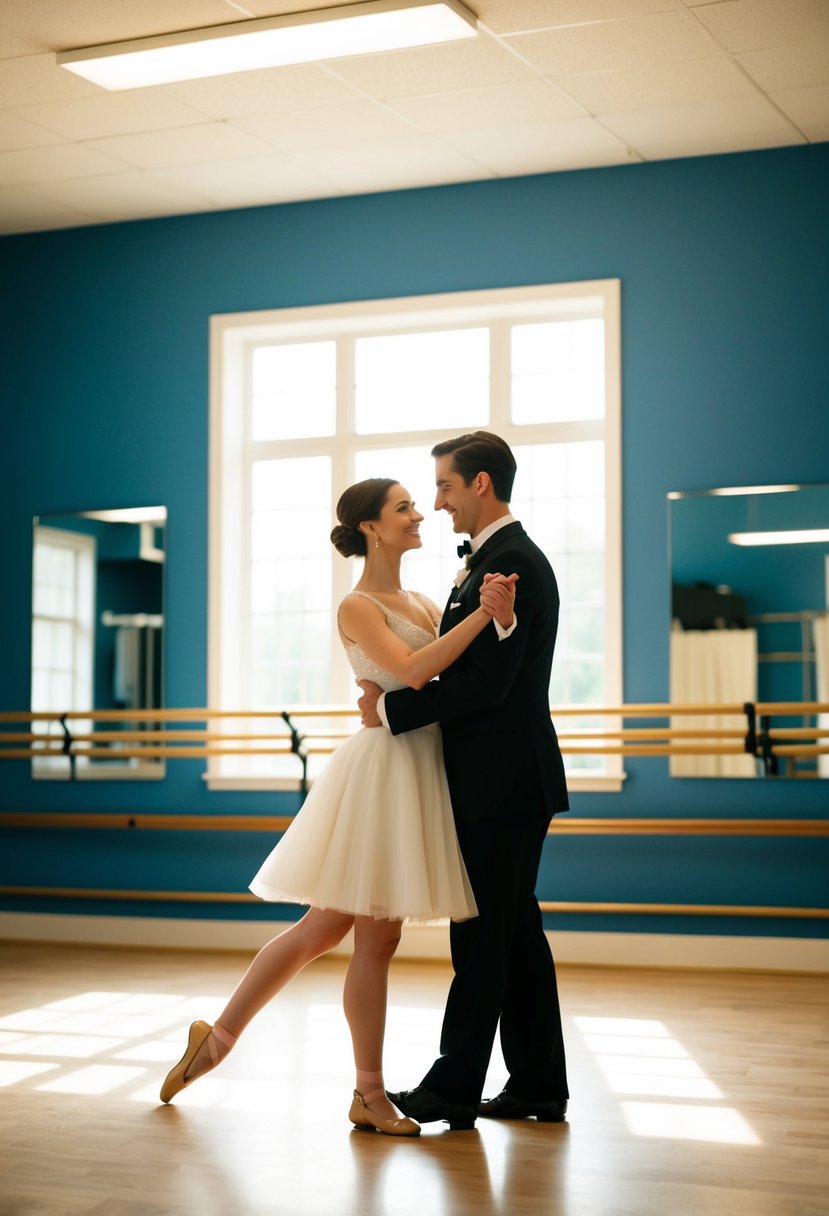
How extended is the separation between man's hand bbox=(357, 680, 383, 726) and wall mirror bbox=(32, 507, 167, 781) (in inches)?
118

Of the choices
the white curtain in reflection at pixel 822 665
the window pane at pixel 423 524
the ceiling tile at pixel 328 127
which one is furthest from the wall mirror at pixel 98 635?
the white curtain in reflection at pixel 822 665

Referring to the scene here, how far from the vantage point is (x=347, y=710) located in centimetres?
559

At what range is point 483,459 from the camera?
11.0ft

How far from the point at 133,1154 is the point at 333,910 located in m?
0.67

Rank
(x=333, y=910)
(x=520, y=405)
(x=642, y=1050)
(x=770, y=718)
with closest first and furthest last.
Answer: (x=333, y=910) < (x=642, y=1050) < (x=770, y=718) < (x=520, y=405)

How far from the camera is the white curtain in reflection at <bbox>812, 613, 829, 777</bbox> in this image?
17.3ft

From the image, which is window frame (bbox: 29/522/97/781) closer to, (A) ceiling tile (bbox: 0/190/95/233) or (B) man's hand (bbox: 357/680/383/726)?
(A) ceiling tile (bbox: 0/190/95/233)

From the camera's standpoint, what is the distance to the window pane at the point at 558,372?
233 inches

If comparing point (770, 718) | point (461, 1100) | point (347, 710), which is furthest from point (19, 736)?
point (461, 1100)

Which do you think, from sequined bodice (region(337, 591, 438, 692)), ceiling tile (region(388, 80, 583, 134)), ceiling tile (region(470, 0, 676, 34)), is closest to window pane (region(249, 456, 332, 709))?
ceiling tile (region(388, 80, 583, 134))

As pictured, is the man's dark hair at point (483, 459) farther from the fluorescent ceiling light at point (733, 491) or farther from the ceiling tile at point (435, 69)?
the fluorescent ceiling light at point (733, 491)

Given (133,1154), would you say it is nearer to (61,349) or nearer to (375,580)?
(375,580)

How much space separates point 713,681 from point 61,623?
286 centimetres

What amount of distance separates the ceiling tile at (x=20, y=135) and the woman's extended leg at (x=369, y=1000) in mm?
3416
